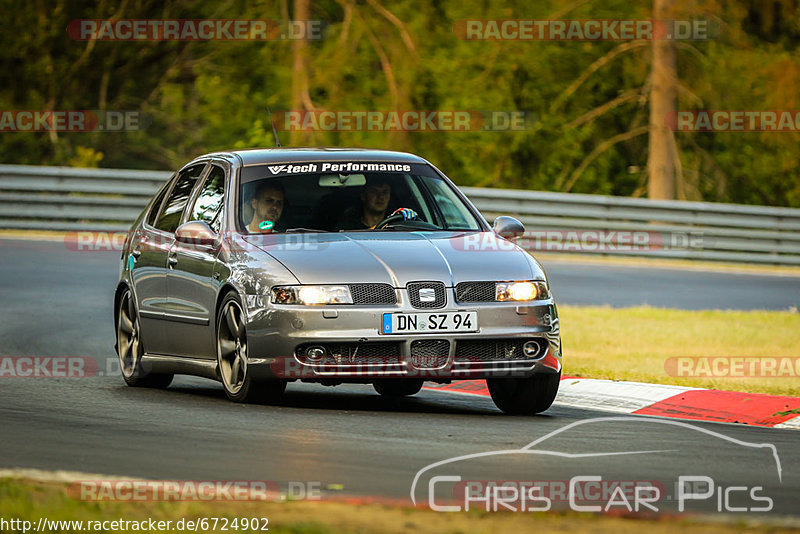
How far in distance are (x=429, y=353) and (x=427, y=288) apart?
0.39 m

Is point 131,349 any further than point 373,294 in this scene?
Yes

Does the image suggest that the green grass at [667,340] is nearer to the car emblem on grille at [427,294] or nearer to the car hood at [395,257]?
the car hood at [395,257]

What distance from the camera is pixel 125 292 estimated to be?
12055 millimetres

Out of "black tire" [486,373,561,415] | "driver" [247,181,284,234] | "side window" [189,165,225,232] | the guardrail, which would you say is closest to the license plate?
"black tire" [486,373,561,415]

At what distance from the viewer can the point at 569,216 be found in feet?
89.2

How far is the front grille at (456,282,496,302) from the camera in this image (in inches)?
379

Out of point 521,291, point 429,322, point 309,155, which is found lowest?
point 429,322

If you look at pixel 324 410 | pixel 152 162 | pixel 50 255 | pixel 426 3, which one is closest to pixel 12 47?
pixel 152 162

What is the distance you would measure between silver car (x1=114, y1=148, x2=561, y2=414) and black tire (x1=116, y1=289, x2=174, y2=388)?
0.03 metres

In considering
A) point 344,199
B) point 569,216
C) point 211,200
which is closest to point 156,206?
point 211,200

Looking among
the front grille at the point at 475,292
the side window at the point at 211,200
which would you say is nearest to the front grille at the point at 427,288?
the front grille at the point at 475,292

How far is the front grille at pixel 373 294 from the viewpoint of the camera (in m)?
9.52

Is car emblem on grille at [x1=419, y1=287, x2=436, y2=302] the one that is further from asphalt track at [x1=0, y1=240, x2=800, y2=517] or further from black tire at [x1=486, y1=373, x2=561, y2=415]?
black tire at [x1=486, y1=373, x2=561, y2=415]

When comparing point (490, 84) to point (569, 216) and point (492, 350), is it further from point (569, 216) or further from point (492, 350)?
point (492, 350)
